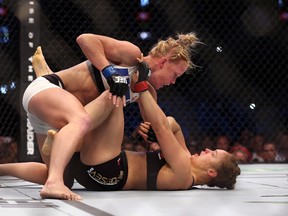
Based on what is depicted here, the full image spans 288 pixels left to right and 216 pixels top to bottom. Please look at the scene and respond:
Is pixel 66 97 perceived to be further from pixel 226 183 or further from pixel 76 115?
pixel 226 183

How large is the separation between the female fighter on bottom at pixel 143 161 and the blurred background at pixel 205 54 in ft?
6.48

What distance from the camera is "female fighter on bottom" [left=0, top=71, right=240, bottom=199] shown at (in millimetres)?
2066

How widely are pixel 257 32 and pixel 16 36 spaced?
188cm

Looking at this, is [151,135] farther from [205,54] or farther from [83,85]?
[205,54]

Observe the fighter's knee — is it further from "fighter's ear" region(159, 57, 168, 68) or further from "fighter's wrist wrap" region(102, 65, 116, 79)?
"fighter's ear" region(159, 57, 168, 68)

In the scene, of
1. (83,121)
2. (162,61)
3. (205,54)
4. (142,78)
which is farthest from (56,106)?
(205,54)

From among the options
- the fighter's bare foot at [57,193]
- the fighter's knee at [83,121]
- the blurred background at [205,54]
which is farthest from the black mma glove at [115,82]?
the blurred background at [205,54]

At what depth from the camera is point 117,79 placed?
1.92 m

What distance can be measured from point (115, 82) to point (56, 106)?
214mm

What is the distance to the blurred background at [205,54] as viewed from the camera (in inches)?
161

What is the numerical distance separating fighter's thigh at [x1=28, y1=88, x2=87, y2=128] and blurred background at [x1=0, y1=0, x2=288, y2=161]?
202 centimetres

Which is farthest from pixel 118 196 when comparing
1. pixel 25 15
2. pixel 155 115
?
pixel 25 15

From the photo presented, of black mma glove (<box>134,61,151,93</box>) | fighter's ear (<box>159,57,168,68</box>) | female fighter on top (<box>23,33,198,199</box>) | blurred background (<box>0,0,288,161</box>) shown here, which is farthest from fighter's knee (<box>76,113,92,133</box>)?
blurred background (<box>0,0,288,161</box>)

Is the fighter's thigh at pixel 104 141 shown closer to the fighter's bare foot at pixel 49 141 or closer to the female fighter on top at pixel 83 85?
the female fighter on top at pixel 83 85
